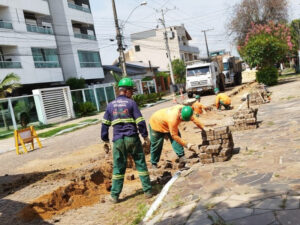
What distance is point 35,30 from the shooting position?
26.0 metres

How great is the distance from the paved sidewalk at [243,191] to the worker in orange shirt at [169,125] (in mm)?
588

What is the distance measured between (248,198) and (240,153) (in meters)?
2.28

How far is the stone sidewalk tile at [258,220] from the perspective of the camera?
3.09 metres

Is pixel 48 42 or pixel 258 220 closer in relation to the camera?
pixel 258 220

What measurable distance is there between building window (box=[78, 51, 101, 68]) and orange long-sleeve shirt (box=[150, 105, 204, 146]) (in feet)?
86.4

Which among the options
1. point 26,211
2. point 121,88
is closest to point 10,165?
point 26,211

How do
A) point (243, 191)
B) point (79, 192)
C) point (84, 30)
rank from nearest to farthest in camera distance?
point (243, 191) → point (79, 192) → point (84, 30)

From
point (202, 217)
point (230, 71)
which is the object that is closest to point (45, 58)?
point (230, 71)

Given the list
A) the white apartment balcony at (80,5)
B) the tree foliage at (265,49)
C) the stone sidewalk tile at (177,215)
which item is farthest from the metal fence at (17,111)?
the stone sidewalk tile at (177,215)

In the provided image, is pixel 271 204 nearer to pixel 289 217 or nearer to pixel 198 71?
pixel 289 217

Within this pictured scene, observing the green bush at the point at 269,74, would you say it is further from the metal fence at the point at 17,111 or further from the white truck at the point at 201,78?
the metal fence at the point at 17,111

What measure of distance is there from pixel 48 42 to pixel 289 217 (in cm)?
2719

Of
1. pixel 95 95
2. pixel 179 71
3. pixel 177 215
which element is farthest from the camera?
pixel 179 71

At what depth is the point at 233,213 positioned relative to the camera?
3391 mm
